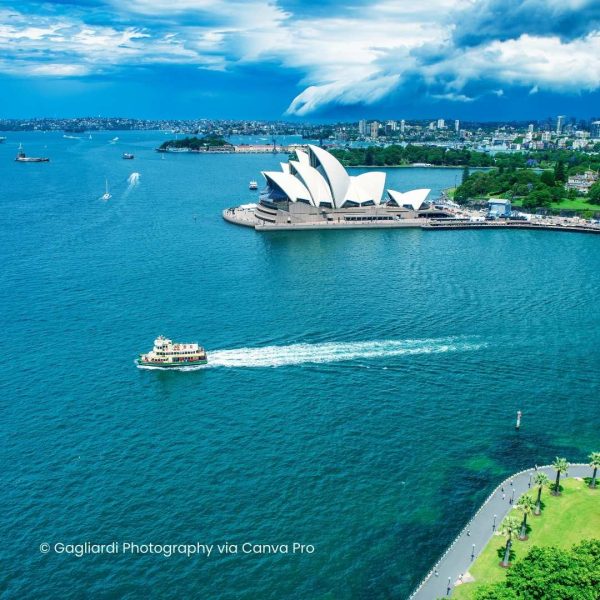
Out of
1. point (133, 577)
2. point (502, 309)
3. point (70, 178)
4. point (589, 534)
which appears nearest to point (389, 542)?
point (589, 534)

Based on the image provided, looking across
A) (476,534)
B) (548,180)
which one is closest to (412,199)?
(548,180)

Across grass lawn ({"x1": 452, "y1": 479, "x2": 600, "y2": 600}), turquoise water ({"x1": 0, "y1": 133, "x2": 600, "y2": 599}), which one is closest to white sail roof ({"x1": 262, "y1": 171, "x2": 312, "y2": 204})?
turquoise water ({"x1": 0, "y1": 133, "x2": 600, "y2": 599})

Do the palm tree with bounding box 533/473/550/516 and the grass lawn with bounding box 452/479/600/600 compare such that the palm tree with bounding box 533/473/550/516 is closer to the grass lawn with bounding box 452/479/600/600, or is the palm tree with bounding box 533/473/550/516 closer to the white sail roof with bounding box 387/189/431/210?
the grass lawn with bounding box 452/479/600/600

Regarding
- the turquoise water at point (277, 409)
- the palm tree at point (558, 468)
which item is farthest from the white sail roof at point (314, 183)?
the palm tree at point (558, 468)

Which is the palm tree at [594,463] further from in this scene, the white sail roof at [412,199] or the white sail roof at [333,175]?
the white sail roof at [412,199]

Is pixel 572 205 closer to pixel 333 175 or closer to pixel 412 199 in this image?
pixel 412 199

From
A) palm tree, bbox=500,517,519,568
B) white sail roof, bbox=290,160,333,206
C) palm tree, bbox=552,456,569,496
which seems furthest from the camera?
white sail roof, bbox=290,160,333,206

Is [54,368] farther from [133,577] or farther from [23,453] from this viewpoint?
[133,577]
